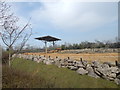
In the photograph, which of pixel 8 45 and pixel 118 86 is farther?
pixel 8 45

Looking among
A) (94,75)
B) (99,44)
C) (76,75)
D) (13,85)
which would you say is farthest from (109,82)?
(99,44)

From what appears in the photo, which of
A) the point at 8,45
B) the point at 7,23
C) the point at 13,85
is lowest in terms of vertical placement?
the point at 13,85

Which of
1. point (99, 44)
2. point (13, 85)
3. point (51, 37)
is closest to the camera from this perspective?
A: point (13, 85)

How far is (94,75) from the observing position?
5336 millimetres

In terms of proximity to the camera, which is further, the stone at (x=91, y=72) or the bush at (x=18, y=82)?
the stone at (x=91, y=72)

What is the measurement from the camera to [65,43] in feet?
82.7

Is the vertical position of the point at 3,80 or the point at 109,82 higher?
the point at 3,80

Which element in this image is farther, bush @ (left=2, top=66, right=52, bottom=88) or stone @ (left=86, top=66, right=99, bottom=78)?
stone @ (left=86, top=66, right=99, bottom=78)

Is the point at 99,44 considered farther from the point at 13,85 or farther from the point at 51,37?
the point at 13,85

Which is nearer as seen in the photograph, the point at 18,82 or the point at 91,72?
the point at 18,82

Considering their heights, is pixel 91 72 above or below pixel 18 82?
below

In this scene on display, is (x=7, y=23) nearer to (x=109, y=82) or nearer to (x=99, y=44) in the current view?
(x=109, y=82)

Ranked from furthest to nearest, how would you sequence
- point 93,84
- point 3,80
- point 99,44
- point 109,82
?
1. point 99,44
2. point 109,82
3. point 93,84
4. point 3,80

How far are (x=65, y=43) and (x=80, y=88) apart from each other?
2123cm
